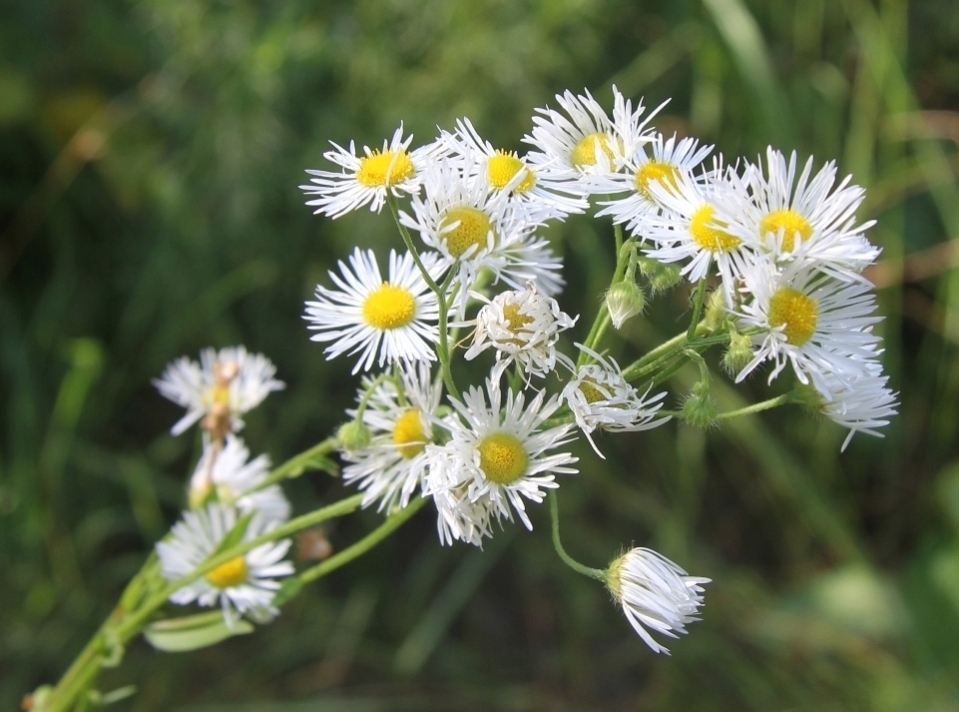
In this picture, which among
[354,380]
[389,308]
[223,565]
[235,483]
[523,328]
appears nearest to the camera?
[523,328]

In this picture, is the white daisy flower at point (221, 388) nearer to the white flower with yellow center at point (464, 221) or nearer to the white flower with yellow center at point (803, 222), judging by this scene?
the white flower with yellow center at point (464, 221)

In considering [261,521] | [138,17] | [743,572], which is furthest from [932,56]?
[261,521]

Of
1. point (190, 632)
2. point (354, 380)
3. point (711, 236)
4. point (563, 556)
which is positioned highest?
point (354, 380)

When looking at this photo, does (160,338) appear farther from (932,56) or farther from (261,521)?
(932,56)

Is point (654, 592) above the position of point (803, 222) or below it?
below

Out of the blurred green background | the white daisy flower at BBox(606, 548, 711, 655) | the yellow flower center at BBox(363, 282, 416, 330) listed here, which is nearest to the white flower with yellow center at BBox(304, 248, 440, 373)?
the yellow flower center at BBox(363, 282, 416, 330)

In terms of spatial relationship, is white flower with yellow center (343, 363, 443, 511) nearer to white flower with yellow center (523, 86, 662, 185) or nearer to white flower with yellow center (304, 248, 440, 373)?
white flower with yellow center (304, 248, 440, 373)

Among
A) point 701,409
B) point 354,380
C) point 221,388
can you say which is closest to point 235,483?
point 221,388

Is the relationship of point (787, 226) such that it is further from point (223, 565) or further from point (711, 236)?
point (223, 565)
